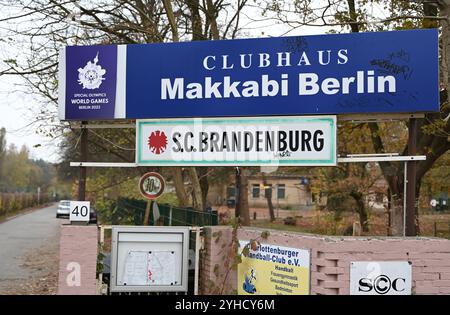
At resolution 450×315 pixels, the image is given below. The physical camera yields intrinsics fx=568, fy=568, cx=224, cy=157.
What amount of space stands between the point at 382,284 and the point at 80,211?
13.6 ft

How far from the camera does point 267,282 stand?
731 cm

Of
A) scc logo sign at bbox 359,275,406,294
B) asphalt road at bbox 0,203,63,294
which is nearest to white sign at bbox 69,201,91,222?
scc logo sign at bbox 359,275,406,294

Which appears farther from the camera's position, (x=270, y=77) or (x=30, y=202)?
(x=30, y=202)

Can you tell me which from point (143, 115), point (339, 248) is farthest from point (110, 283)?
point (339, 248)

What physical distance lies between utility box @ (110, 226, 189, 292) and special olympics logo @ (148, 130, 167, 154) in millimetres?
1129

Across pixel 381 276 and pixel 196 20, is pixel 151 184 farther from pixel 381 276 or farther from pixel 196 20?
pixel 196 20

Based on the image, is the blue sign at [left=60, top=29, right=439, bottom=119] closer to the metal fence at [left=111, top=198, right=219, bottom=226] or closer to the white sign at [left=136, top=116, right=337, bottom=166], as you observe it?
the white sign at [left=136, top=116, right=337, bottom=166]

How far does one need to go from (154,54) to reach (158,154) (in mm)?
1492

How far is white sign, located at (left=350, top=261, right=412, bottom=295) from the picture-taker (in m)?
Answer: 6.52

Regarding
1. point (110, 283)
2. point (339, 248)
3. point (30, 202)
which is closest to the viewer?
point (339, 248)

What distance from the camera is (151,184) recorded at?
29.4ft

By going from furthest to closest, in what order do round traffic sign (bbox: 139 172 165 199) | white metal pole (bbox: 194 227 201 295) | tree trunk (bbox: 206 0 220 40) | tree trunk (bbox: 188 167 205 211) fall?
tree trunk (bbox: 206 0 220 40) < tree trunk (bbox: 188 167 205 211) < round traffic sign (bbox: 139 172 165 199) < white metal pole (bbox: 194 227 201 295)

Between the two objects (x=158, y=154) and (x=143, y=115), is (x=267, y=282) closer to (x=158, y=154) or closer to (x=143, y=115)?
(x=158, y=154)

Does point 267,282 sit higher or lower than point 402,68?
lower
